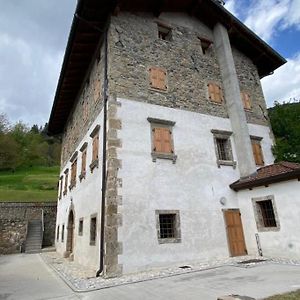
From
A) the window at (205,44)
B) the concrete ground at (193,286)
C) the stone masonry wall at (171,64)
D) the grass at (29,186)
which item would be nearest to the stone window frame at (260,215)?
the concrete ground at (193,286)

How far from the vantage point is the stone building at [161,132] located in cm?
964

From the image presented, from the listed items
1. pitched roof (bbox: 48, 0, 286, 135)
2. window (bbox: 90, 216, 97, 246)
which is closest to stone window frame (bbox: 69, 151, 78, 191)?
pitched roof (bbox: 48, 0, 286, 135)

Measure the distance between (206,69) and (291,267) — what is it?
33.4 feet

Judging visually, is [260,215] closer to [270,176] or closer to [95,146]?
[270,176]

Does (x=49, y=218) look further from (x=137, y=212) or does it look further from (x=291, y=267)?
(x=291, y=267)

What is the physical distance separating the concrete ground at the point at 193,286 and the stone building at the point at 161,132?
181cm

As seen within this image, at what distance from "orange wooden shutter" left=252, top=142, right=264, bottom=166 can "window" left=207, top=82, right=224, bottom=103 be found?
295 cm

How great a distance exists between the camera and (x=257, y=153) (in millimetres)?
13742

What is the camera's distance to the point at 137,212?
953cm

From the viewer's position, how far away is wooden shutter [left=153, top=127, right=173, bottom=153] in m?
11.0

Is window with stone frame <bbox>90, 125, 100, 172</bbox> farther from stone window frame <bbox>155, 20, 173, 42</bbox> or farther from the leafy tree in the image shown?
the leafy tree

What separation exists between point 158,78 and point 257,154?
21.1ft

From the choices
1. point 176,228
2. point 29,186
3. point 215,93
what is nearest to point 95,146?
point 176,228

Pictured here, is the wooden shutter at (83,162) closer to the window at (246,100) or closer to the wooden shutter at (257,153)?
the wooden shutter at (257,153)
